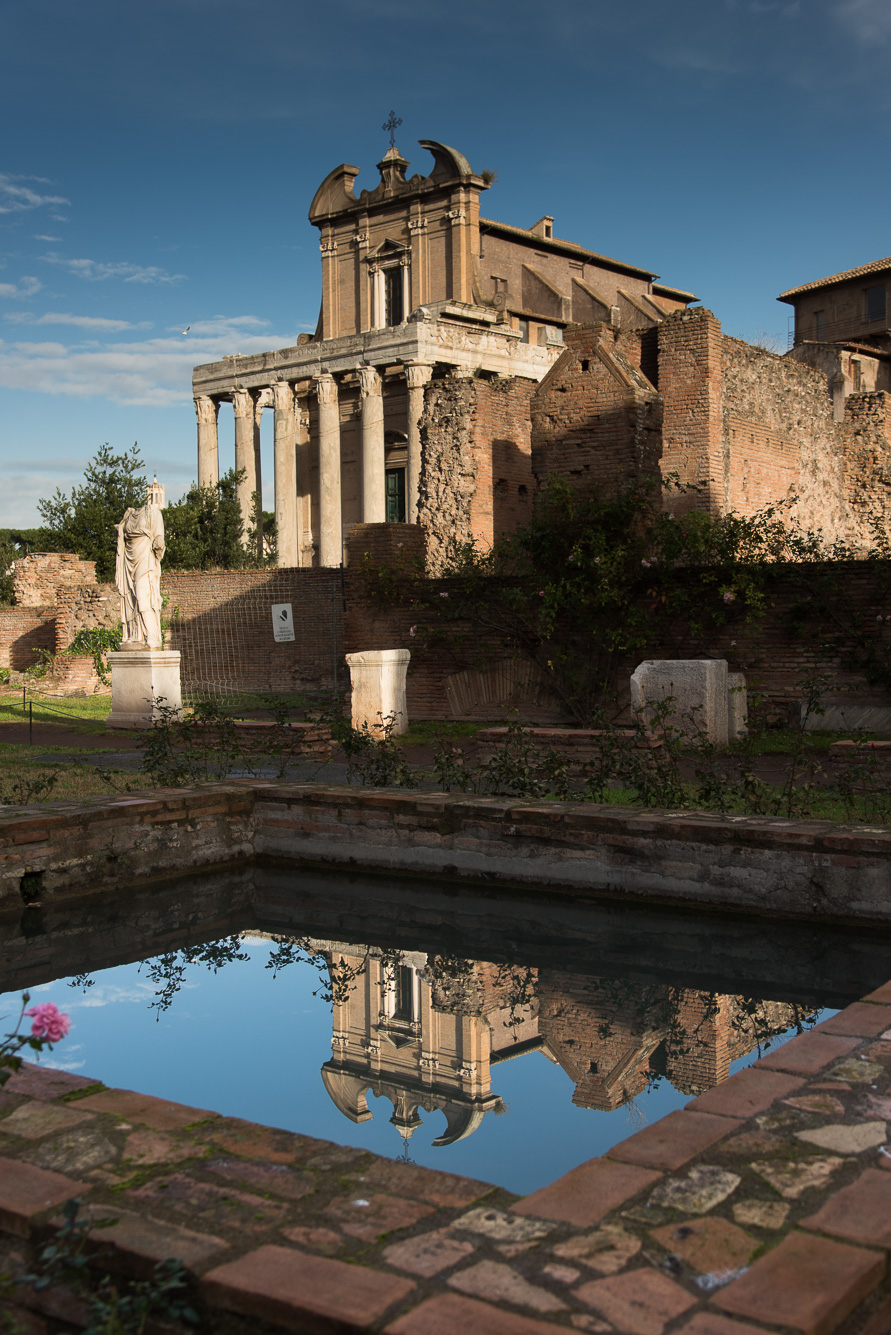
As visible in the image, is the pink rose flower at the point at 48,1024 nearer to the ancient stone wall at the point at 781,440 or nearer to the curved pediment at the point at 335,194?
the ancient stone wall at the point at 781,440

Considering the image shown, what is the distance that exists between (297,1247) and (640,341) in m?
17.9

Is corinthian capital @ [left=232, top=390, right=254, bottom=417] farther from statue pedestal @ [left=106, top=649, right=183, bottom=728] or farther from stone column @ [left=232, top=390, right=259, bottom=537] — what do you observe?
statue pedestal @ [left=106, top=649, right=183, bottom=728]

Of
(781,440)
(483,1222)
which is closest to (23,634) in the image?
(781,440)

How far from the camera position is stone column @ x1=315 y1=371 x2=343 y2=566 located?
37500mm

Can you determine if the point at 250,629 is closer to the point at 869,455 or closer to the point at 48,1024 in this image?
the point at 869,455

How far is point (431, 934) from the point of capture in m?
5.56

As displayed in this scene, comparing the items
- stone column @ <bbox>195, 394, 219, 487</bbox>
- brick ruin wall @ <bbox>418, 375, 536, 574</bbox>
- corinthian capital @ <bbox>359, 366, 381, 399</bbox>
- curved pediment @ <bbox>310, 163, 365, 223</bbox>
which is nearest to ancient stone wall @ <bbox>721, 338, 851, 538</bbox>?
brick ruin wall @ <bbox>418, 375, 536, 574</bbox>

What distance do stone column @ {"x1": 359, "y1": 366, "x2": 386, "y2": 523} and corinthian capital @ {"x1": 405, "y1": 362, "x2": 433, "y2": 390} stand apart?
193cm

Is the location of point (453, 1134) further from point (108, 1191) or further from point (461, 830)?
point (461, 830)

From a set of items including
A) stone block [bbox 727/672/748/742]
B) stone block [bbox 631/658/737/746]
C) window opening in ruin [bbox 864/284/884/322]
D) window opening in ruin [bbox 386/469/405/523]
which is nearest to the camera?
stone block [bbox 631/658/737/746]

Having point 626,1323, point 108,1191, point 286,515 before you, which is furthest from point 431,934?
point 286,515

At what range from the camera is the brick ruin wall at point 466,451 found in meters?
17.5

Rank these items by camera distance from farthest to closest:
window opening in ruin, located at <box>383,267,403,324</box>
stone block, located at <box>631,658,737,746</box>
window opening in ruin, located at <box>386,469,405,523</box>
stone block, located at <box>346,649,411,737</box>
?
window opening in ruin, located at <box>383,267,403,324</box> < window opening in ruin, located at <box>386,469,405,523</box> < stone block, located at <box>346,649,411,737</box> < stone block, located at <box>631,658,737,746</box>

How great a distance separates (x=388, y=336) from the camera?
116ft
